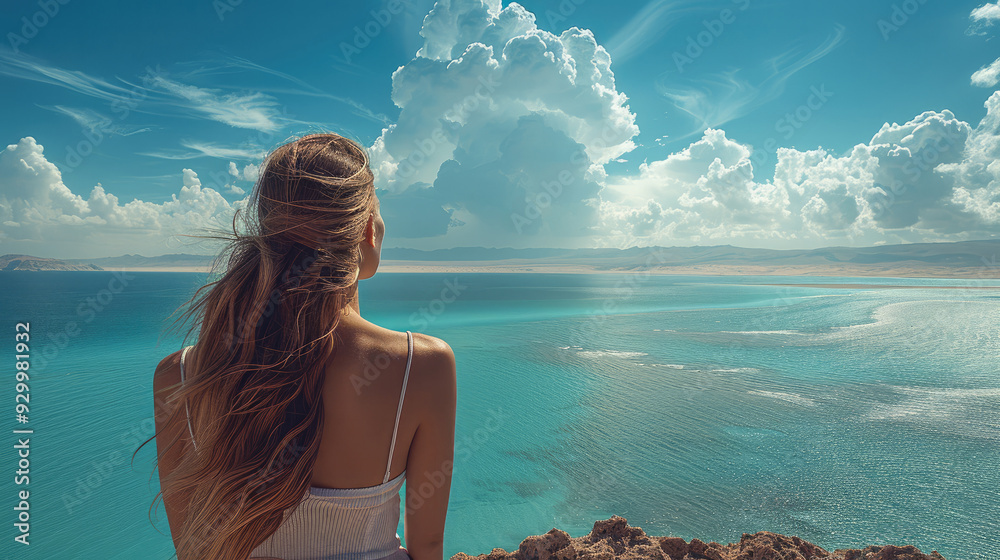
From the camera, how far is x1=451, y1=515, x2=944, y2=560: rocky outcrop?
414 cm

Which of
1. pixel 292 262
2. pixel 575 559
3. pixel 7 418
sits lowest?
pixel 7 418

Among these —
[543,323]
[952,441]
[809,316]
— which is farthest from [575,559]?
[809,316]

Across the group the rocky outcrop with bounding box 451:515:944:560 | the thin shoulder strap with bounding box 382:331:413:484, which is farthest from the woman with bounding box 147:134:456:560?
the rocky outcrop with bounding box 451:515:944:560

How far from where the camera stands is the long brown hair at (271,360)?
1.16 metres

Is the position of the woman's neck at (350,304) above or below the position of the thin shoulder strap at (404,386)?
above

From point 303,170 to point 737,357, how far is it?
61.2 feet

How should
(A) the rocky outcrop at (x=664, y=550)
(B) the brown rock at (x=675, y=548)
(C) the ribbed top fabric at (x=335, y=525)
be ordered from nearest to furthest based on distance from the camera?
(C) the ribbed top fabric at (x=335, y=525) < (A) the rocky outcrop at (x=664, y=550) < (B) the brown rock at (x=675, y=548)

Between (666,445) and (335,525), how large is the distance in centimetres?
911

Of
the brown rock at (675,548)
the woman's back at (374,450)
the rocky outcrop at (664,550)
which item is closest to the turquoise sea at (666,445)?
the rocky outcrop at (664,550)

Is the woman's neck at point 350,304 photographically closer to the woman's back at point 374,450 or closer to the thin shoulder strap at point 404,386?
the woman's back at point 374,450

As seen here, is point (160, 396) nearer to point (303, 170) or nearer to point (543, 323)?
point (303, 170)

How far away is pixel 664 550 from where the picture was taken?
4402 mm

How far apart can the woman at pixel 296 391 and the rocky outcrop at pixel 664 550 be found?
3.59 metres

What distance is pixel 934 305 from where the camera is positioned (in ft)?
113
